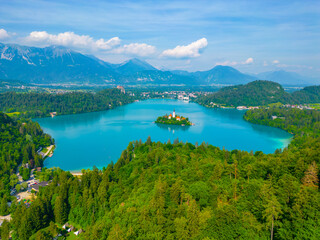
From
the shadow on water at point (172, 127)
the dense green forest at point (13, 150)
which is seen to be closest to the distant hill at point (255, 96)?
the shadow on water at point (172, 127)

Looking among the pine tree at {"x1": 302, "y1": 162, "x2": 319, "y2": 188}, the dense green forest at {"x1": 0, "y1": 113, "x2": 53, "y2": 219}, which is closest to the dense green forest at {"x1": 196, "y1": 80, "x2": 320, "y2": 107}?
the dense green forest at {"x1": 0, "y1": 113, "x2": 53, "y2": 219}

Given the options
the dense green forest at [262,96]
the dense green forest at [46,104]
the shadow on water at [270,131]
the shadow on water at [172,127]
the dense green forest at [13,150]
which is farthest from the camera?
the dense green forest at [262,96]

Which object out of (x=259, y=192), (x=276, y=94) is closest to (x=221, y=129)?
(x=259, y=192)

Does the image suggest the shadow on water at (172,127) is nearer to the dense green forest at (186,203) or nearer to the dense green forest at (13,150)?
the dense green forest at (13,150)

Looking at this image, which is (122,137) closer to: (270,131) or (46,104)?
(270,131)

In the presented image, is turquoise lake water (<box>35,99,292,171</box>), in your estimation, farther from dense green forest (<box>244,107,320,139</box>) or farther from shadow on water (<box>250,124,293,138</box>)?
dense green forest (<box>244,107,320,139</box>)

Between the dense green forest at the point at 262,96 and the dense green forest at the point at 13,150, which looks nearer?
the dense green forest at the point at 13,150

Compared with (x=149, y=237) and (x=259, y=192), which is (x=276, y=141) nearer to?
(x=259, y=192)
